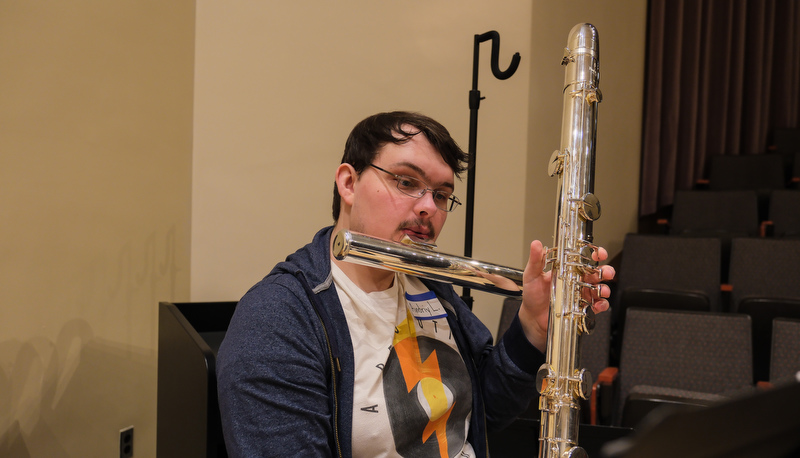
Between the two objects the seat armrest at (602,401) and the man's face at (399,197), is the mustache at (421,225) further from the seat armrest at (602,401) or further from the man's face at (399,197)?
the seat armrest at (602,401)

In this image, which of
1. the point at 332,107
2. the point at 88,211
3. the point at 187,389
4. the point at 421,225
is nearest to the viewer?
the point at 421,225

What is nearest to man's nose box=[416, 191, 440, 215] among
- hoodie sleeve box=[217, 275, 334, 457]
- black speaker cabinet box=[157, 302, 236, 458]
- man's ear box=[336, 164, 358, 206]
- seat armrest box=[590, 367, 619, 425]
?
man's ear box=[336, 164, 358, 206]

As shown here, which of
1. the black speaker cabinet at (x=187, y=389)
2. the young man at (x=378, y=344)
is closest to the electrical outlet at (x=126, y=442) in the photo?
the black speaker cabinet at (x=187, y=389)

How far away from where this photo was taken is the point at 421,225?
103 centimetres

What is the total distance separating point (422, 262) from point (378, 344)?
0.18 meters

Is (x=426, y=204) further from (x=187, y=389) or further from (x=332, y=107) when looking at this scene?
(x=332, y=107)

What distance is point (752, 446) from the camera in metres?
0.45

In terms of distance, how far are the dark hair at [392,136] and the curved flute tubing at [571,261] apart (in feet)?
0.68

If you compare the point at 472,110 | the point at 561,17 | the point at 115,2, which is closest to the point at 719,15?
the point at 561,17

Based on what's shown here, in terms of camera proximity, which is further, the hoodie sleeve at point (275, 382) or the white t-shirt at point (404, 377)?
the white t-shirt at point (404, 377)

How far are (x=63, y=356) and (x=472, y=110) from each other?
1.58 meters

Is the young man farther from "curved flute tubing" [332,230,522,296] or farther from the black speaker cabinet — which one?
the black speaker cabinet

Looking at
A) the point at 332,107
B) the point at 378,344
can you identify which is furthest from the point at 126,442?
the point at 332,107

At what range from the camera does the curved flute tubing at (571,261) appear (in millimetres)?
897
